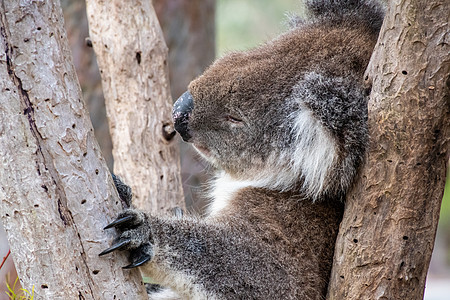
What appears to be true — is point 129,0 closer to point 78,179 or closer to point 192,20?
point 78,179

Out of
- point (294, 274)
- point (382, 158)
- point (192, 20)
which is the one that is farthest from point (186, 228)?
point (192, 20)

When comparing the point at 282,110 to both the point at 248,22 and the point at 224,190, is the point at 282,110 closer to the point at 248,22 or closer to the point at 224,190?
the point at 224,190

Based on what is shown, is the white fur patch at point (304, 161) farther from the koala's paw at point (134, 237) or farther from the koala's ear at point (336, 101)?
the koala's paw at point (134, 237)

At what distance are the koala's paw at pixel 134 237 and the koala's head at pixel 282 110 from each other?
640 mm

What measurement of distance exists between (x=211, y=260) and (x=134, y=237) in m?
0.38

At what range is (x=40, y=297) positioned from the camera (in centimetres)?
203

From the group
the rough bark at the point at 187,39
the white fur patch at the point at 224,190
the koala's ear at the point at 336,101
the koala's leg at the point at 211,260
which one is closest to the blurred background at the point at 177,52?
the rough bark at the point at 187,39

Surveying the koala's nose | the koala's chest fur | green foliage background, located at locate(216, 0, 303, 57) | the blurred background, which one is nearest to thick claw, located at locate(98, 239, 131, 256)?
the koala's chest fur

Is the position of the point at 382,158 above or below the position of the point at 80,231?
above

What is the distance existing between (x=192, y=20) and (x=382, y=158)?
3487 mm

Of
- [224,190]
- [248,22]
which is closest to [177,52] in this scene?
[224,190]

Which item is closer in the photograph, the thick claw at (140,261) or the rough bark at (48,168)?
the rough bark at (48,168)

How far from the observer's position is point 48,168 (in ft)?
6.52

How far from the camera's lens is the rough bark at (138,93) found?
10.4 ft
